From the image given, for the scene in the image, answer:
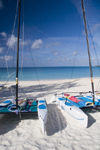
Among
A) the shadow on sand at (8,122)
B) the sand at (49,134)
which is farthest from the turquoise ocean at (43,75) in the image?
the sand at (49,134)

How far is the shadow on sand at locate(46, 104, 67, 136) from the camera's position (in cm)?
418

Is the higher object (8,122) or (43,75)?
(43,75)

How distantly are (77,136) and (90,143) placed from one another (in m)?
0.49

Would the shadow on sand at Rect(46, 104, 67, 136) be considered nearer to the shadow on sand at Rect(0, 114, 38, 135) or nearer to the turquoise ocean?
the shadow on sand at Rect(0, 114, 38, 135)

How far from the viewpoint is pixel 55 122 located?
4836mm

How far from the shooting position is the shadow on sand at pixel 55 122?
4176mm

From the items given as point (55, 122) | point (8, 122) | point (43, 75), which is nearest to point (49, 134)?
point (55, 122)

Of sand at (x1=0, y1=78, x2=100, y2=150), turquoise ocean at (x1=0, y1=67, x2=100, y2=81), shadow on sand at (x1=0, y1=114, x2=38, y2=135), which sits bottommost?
sand at (x1=0, y1=78, x2=100, y2=150)

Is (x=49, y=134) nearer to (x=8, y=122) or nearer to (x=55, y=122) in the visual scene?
(x=55, y=122)

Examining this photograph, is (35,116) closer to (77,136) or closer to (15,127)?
(15,127)

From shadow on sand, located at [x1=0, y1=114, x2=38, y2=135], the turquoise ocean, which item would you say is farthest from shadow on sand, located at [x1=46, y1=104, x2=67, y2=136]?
the turquoise ocean

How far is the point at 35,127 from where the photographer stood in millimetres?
4367

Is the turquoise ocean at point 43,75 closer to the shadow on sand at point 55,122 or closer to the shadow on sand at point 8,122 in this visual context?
the shadow on sand at point 8,122

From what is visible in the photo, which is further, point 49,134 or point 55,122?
point 55,122
